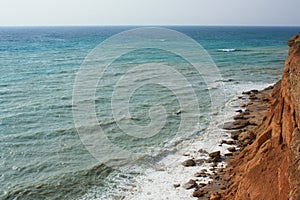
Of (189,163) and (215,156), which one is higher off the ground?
(215,156)

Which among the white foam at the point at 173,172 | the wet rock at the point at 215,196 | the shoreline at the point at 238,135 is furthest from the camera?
the white foam at the point at 173,172

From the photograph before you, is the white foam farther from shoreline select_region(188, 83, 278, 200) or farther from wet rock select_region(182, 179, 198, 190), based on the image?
shoreline select_region(188, 83, 278, 200)

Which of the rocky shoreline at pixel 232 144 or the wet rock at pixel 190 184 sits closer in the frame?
the rocky shoreline at pixel 232 144

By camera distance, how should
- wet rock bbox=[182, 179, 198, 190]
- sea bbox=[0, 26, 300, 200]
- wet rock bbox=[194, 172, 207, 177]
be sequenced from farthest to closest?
1. sea bbox=[0, 26, 300, 200]
2. wet rock bbox=[194, 172, 207, 177]
3. wet rock bbox=[182, 179, 198, 190]

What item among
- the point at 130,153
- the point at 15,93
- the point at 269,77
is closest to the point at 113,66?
the point at 15,93

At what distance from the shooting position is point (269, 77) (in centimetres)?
4150

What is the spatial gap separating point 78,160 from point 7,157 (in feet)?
13.8

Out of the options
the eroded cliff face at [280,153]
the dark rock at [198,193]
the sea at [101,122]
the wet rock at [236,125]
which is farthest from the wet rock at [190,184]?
the wet rock at [236,125]

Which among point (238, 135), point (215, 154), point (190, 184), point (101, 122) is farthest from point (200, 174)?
point (101, 122)

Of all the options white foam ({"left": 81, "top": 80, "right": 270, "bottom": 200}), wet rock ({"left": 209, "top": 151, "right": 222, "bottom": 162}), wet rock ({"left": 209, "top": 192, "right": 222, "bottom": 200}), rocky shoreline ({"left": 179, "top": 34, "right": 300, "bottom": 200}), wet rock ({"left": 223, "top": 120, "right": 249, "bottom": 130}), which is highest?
rocky shoreline ({"left": 179, "top": 34, "right": 300, "bottom": 200})

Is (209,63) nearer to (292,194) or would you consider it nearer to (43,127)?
(43,127)

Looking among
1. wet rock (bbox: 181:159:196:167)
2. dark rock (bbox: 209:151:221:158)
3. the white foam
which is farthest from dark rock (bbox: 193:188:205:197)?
dark rock (bbox: 209:151:221:158)

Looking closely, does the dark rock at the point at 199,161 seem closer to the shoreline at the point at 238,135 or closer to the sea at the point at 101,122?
the shoreline at the point at 238,135

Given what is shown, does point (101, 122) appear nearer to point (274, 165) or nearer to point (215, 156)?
point (215, 156)
